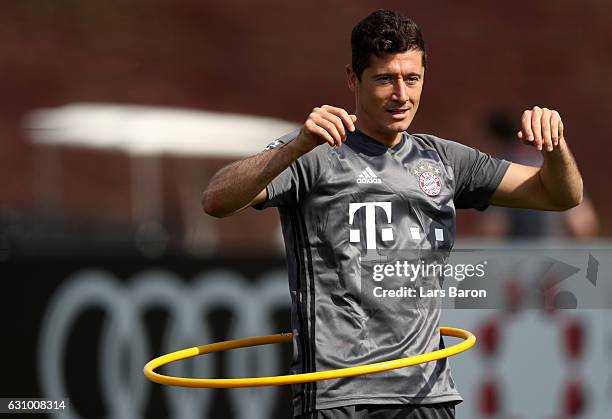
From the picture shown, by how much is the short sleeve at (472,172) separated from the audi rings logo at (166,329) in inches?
117

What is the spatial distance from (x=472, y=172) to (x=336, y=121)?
907mm

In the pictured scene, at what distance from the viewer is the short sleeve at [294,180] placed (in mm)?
4656

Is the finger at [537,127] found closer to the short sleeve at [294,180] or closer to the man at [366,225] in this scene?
the man at [366,225]

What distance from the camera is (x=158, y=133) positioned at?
19.0m

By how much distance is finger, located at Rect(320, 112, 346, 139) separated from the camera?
4285mm

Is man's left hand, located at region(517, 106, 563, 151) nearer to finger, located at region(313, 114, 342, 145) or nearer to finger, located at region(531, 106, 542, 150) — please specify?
finger, located at region(531, 106, 542, 150)

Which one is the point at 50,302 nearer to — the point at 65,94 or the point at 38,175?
the point at 38,175

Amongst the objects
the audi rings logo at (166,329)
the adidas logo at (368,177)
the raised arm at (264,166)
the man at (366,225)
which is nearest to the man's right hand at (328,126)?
the raised arm at (264,166)

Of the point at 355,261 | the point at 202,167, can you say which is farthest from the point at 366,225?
the point at 202,167

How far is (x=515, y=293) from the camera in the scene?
250 inches

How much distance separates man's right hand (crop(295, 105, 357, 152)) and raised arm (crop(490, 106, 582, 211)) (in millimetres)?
665

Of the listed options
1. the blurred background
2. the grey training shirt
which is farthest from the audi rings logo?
the grey training shirt

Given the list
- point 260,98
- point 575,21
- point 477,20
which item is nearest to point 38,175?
point 260,98

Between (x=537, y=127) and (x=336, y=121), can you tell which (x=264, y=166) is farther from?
(x=537, y=127)
